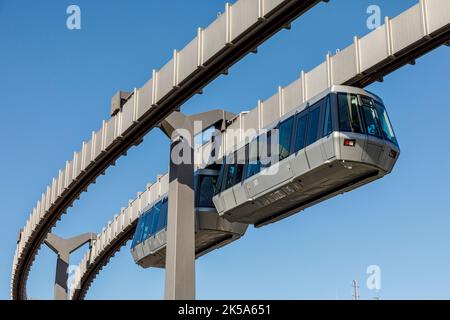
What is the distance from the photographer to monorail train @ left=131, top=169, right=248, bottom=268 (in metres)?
22.7

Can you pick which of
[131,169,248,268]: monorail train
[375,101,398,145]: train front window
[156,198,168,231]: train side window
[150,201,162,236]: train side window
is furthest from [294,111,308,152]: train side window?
[150,201,162,236]: train side window

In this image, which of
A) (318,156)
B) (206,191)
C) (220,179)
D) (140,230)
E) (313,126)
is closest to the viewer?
(318,156)

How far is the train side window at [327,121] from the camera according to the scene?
17.0 meters

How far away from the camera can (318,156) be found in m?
17.2

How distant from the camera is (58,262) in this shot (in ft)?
137

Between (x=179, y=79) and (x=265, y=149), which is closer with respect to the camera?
(x=179, y=79)

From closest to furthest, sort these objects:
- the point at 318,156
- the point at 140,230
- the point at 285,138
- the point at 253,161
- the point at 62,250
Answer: the point at 318,156, the point at 285,138, the point at 253,161, the point at 140,230, the point at 62,250

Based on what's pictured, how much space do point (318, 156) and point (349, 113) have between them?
4.03ft

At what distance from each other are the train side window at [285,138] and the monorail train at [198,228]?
179 inches

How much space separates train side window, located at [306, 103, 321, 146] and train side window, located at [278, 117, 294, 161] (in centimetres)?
85

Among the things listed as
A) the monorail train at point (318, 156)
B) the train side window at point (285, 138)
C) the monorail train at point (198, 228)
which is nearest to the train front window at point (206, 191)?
the monorail train at point (198, 228)

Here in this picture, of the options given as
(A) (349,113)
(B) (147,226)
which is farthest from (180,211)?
(B) (147,226)

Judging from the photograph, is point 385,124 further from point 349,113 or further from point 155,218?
point 155,218

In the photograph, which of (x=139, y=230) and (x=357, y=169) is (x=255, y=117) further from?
(x=139, y=230)
